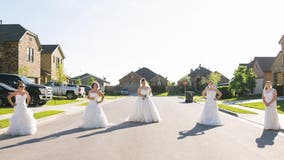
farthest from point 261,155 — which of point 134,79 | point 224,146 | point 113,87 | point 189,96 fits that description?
point 134,79

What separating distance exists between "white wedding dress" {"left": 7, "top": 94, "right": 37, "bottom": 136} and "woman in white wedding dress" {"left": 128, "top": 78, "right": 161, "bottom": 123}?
488 centimetres

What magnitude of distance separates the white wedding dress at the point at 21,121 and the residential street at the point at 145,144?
361 mm

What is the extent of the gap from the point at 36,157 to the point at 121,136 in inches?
138

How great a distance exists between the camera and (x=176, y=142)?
9469 millimetres

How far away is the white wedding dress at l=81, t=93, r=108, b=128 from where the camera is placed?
41.1ft

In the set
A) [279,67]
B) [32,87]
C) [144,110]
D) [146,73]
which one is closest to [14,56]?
[32,87]

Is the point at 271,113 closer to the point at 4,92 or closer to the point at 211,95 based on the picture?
the point at 211,95

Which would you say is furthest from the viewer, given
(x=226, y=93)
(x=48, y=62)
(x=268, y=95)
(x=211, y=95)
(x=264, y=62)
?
(x=264, y=62)

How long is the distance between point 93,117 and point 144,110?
2.72 metres

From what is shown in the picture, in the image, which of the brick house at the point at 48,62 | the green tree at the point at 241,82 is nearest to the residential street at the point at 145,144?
the green tree at the point at 241,82

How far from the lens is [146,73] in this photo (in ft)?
303

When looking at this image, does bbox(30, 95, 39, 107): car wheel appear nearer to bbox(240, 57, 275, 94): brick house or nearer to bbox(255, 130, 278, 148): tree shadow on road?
bbox(255, 130, 278, 148): tree shadow on road

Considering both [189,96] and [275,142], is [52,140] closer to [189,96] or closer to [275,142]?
[275,142]

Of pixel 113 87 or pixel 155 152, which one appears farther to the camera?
pixel 113 87
